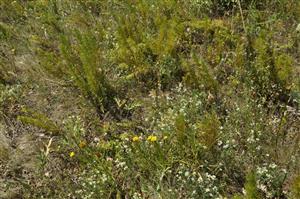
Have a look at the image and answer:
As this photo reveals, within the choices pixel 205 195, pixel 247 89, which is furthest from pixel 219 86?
pixel 205 195

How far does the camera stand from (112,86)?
467cm

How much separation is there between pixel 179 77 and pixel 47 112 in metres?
1.46

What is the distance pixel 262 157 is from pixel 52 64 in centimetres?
259

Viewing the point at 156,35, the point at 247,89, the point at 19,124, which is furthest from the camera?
the point at 156,35

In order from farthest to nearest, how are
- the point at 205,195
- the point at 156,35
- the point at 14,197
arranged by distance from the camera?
the point at 156,35 < the point at 14,197 < the point at 205,195

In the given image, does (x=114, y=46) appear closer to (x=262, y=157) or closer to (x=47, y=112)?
(x=47, y=112)

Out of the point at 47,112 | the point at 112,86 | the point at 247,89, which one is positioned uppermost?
the point at 247,89

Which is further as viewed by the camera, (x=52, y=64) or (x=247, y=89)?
(x=52, y=64)

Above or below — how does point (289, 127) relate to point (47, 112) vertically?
above

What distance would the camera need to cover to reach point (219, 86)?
4367mm

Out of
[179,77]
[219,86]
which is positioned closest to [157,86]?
[179,77]

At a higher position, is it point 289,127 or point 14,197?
point 289,127

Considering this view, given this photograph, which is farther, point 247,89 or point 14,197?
point 247,89

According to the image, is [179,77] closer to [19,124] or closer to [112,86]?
[112,86]
